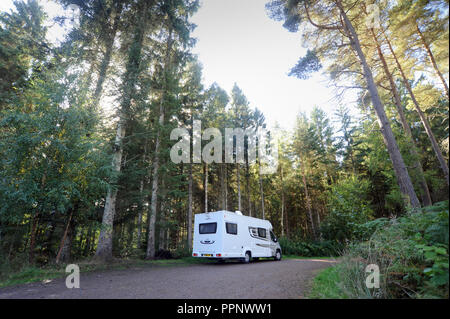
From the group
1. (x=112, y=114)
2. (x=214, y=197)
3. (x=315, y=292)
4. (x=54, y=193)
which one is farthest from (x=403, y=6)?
(x=214, y=197)

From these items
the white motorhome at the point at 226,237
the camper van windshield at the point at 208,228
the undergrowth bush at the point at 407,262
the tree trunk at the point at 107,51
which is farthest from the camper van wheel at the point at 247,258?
the tree trunk at the point at 107,51

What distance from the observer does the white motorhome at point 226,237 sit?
10203 mm

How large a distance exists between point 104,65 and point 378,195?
29.2 metres

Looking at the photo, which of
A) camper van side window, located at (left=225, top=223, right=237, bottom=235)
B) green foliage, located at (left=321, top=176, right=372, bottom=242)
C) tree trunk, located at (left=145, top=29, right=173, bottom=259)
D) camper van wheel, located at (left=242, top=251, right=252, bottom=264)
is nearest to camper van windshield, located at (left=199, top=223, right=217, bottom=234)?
camper van side window, located at (left=225, top=223, right=237, bottom=235)

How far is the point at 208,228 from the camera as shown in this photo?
1083 cm

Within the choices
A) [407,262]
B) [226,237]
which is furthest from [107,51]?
[407,262]

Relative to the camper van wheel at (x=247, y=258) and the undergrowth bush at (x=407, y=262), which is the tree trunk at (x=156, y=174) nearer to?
the camper van wheel at (x=247, y=258)

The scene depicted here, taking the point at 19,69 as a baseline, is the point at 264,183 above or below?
below

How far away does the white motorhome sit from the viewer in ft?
33.5

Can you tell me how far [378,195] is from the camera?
23.1m

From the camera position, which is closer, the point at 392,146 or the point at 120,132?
the point at 392,146

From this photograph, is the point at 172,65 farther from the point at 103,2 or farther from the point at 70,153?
the point at 70,153

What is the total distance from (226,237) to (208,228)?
3.78 ft

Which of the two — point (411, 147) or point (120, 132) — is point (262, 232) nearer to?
point (120, 132)
